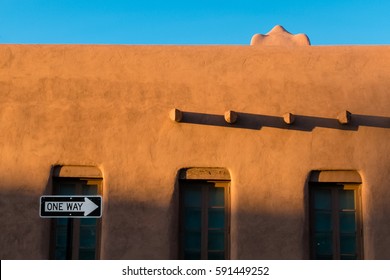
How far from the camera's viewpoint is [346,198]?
34.6ft

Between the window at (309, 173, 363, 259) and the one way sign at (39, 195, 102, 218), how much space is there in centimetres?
418

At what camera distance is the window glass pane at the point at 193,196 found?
10547 millimetres

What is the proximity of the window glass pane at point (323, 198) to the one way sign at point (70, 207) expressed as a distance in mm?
4251

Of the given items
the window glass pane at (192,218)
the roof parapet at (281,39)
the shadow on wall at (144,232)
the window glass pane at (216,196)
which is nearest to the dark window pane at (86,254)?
the shadow on wall at (144,232)

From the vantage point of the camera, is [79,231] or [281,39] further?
[281,39]

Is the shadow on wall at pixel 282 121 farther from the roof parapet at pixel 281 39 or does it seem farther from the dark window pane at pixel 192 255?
the roof parapet at pixel 281 39

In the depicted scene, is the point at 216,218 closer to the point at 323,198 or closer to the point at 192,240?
the point at 192,240

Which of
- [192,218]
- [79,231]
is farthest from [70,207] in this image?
[192,218]

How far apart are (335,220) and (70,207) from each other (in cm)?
467

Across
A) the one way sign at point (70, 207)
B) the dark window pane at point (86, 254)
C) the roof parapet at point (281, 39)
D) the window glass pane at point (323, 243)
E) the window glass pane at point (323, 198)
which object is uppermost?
the roof parapet at point (281, 39)

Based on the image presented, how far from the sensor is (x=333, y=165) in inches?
410
